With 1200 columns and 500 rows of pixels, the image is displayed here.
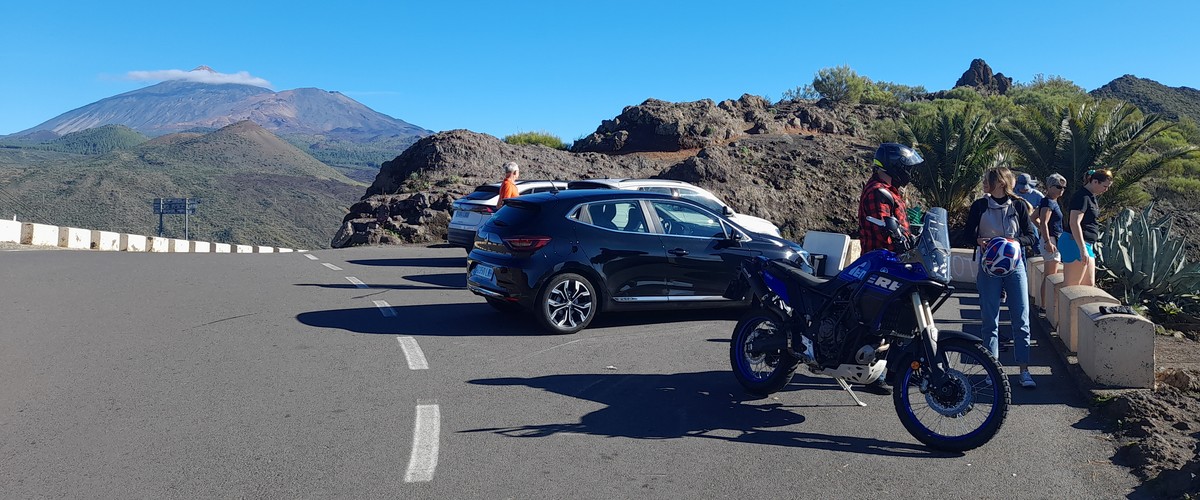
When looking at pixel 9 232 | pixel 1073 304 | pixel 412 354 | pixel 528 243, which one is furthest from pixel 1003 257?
pixel 9 232

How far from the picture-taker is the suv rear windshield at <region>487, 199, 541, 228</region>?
387 inches

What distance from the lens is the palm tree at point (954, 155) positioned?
23.0 metres

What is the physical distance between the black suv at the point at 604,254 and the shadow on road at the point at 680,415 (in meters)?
1.97

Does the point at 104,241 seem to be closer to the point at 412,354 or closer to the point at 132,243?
the point at 132,243

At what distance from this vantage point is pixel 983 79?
60125mm

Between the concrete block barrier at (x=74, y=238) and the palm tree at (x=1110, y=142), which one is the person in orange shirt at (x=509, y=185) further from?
the concrete block barrier at (x=74, y=238)

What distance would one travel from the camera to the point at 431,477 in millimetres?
5188

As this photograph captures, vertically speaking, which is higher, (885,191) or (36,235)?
(885,191)

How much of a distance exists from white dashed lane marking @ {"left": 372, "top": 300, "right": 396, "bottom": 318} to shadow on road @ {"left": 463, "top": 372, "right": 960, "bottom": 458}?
3472mm

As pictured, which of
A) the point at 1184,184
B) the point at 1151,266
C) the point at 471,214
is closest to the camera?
the point at 1151,266

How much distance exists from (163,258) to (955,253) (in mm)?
13745

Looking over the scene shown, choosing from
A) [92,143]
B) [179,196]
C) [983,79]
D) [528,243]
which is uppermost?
[92,143]

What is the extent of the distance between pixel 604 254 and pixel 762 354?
3.18 metres

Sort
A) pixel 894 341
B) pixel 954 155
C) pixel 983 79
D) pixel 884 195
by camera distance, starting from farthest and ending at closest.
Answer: pixel 983 79 < pixel 954 155 < pixel 884 195 < pixel 894 341
